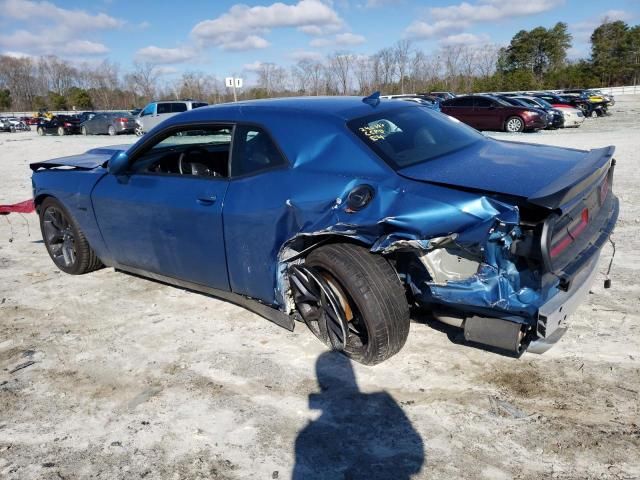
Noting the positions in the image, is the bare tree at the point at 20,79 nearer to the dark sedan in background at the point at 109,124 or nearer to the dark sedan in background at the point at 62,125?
the dark sedan in background at the point at 62,125

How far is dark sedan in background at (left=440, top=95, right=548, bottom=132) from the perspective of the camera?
20.0 m

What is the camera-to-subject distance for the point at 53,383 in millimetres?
3355

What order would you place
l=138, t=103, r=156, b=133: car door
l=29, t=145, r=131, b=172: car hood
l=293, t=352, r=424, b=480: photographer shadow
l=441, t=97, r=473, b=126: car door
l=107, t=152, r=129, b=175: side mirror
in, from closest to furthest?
l=293, t=352, r=424, b=480: photographer shadow → l=107, t=152, r=129, b=175: side mirror → l=29, t=145, r=131, b=172: car hood → l=441, t=97, r=473, b=126: car door → l=138, t=103, r=156, b=133: car door

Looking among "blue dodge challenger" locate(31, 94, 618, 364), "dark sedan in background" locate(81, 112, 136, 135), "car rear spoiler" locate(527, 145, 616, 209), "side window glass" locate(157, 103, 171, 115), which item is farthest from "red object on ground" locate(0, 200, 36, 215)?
"dark sedan in background" locate(81, 112, 136, 135)

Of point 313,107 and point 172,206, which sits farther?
point 172,206

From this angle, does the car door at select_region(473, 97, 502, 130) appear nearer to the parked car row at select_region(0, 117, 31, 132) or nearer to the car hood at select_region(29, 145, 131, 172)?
the car hood at select_region(29, 145, 131, 172)

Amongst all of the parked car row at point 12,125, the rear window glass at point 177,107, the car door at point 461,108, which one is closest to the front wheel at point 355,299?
the car door at point 461,108

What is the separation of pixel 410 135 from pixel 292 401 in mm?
1883

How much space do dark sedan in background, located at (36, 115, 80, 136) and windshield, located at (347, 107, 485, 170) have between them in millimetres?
32840

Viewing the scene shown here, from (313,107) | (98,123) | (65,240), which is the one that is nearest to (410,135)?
(313,107)

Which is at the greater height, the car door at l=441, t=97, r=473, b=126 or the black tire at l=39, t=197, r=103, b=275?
the car door at l=441, t=97, r=473, b=126

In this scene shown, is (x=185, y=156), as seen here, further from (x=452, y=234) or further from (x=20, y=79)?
(x=20, y=79)

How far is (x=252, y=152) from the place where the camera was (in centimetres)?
354

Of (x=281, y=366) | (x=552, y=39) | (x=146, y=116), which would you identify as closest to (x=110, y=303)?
(x=281, y=366)
